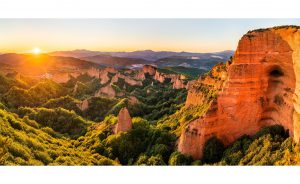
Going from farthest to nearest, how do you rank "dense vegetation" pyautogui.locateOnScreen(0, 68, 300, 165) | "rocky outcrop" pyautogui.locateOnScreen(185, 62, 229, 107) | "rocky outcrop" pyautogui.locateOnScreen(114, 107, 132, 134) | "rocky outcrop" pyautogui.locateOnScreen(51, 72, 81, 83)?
"rocky outcrop" pyautogui.locateOnScreen(51, 72, 81, 83) → "rocky outcrop" pyautogui.locateOnScreen(114, 107, 132, 134) → "rocky outcrop" pyautogui.locateOnScreen(185, 62, 229, 107) → "dense vegetation" pyautogui.locateOnScreen(0, 68, 300, 165)

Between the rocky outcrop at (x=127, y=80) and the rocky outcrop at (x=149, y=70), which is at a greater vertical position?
the rocky outcrop at (x=149, y=70)

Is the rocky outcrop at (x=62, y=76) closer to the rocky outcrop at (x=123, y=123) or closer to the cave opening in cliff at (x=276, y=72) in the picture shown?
the rocky outcrop at (x=123, y=123)

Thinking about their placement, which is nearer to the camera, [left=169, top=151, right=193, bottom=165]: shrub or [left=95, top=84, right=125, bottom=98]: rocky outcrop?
[left=169, top=151, right=193, bottom=165]: shrub

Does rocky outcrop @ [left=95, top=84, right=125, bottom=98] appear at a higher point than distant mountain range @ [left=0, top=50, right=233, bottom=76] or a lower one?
lower

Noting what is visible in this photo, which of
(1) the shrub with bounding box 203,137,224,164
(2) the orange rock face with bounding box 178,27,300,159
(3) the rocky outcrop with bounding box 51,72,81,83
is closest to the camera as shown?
(2) the orange rock face with bounding box 178,27,300,159

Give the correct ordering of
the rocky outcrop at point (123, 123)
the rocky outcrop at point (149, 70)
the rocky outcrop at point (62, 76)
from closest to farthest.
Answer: the rocky outcrop at point (123, 123)
the rocky outcrop at point (62, 76)
the rocky outcrop at point (149, 70)

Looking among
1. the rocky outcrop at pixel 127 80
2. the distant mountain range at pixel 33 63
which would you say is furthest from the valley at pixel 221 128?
the rocky outcrop at pixel 127 80

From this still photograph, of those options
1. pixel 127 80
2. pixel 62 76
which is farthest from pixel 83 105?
pixel 127 80

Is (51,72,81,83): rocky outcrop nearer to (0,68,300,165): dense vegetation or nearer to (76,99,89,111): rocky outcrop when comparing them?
(0,68,300,165): dense vegetation

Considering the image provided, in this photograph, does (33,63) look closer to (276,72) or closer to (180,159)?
(180,159)

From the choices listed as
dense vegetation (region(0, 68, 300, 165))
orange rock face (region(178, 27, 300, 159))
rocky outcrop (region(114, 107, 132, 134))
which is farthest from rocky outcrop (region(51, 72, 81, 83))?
orange rock face (region(178, 27, 300, 159))
